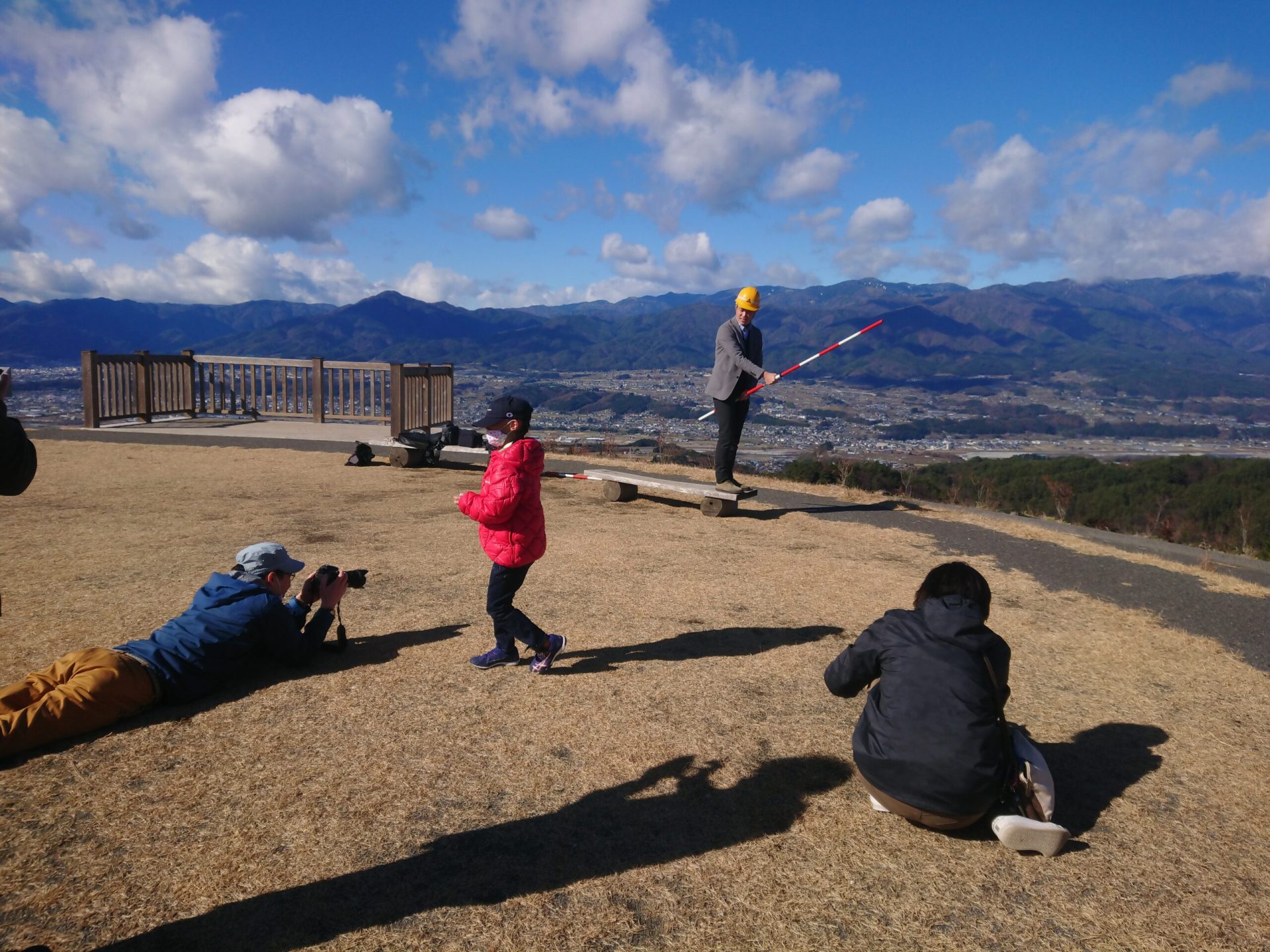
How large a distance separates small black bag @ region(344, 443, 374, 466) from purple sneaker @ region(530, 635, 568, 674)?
783 cm

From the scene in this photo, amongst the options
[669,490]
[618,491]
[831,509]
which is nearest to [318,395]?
[618,491]

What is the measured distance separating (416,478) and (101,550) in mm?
4618

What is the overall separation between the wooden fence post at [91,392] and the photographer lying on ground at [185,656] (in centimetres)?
1213

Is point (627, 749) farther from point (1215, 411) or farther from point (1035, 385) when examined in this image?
point (1035, 385)

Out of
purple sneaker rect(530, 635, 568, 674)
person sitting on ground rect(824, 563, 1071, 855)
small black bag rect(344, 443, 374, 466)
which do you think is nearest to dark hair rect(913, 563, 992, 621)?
person sitting on ground rect(824, 563, 1071, 855)

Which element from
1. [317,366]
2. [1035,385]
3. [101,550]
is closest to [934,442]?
[317,366]

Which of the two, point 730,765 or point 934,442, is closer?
point 730,765

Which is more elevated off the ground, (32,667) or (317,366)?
(317,366)

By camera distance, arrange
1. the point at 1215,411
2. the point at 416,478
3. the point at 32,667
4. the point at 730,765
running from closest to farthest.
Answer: the point at 730,765
the point at 32,667
the point at 416,478
the point at 1215,411

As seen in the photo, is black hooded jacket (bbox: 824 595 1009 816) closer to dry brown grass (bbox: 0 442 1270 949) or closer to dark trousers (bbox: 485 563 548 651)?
dry brown grass (bbox: 0 442 1270 949)

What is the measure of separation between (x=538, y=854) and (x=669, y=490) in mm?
6552

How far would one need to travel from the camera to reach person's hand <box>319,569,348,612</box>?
4453 millimetres

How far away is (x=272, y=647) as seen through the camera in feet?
13.6

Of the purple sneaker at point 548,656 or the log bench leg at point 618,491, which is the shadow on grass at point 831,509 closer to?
the log bench leg at point 618,491
